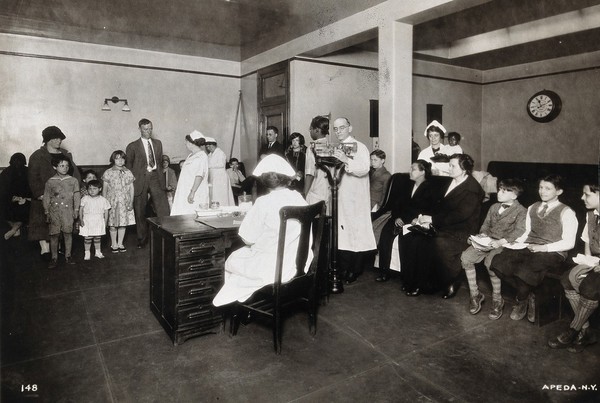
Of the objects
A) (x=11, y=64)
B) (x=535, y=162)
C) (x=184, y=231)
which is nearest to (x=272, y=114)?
(x=11, y=64)

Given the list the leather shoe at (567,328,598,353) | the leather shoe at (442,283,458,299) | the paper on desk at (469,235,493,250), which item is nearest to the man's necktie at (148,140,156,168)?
the leather shoe at (442,283,458,299)

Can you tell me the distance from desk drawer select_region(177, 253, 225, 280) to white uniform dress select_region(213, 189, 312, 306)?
0.17 meters

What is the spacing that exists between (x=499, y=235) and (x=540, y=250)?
16.2 inches

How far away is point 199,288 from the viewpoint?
2.92 meters

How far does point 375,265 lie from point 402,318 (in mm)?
1334

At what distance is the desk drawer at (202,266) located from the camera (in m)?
2.85

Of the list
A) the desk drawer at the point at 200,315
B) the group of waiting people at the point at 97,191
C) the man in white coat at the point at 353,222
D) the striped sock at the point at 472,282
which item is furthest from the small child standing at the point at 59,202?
Answer: the striped sock at the point at 472,282

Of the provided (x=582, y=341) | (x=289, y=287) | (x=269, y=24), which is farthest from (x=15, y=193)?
(x=582, y=341)

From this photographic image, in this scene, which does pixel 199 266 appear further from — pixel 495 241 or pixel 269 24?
pixel 269 24

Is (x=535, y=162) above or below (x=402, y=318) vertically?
above

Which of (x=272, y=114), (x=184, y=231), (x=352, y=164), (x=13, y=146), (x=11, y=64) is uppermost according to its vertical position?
(x=11, y=64)

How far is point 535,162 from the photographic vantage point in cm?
873

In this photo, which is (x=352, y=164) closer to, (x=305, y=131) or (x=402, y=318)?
(x=402, y=318)

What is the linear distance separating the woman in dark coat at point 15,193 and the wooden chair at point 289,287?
4044 mm
